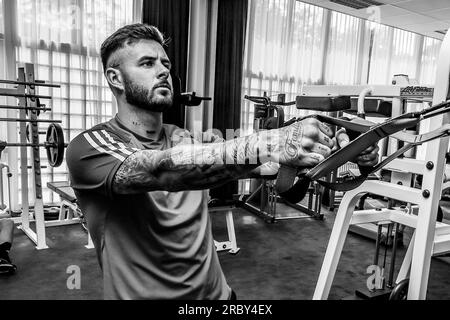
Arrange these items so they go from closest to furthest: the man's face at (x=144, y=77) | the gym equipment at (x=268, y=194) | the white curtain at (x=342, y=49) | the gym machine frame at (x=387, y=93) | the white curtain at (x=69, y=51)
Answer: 1. the man's face at (x=144, y=77)
2. the gym machine frame at (x=387, y=93)
3. the white curtain at (x=69, y=51)
4. the gym equipment at (x=268, y=194)
5. the white curtain at (x=342, y=49)

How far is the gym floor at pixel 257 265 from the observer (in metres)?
2.35

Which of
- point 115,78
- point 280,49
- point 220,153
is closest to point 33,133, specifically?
point 115,78

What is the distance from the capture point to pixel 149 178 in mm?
696

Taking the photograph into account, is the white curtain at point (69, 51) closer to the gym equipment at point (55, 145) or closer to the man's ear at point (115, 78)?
the gym equipment at point (55, 145)

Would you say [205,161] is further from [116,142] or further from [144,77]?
[144,77]

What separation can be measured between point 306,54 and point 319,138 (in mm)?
5044

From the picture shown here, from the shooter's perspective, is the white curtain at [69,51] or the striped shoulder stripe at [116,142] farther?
the white curtain at [69,51]

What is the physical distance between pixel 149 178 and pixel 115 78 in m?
0.37

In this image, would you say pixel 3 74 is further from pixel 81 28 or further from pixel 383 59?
pixel 383 59

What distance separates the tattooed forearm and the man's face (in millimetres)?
239

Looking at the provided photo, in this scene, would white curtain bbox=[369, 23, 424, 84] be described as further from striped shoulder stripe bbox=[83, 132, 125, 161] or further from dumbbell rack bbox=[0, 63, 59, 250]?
striped shoulder stripe bbox=[83, 132, 125, 161]

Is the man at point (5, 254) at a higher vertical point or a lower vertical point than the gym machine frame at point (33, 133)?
lower

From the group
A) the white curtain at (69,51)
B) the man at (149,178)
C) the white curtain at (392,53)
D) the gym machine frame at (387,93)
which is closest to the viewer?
the man at (149,178)

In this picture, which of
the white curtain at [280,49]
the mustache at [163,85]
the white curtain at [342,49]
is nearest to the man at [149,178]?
the mustache at [163,85]
